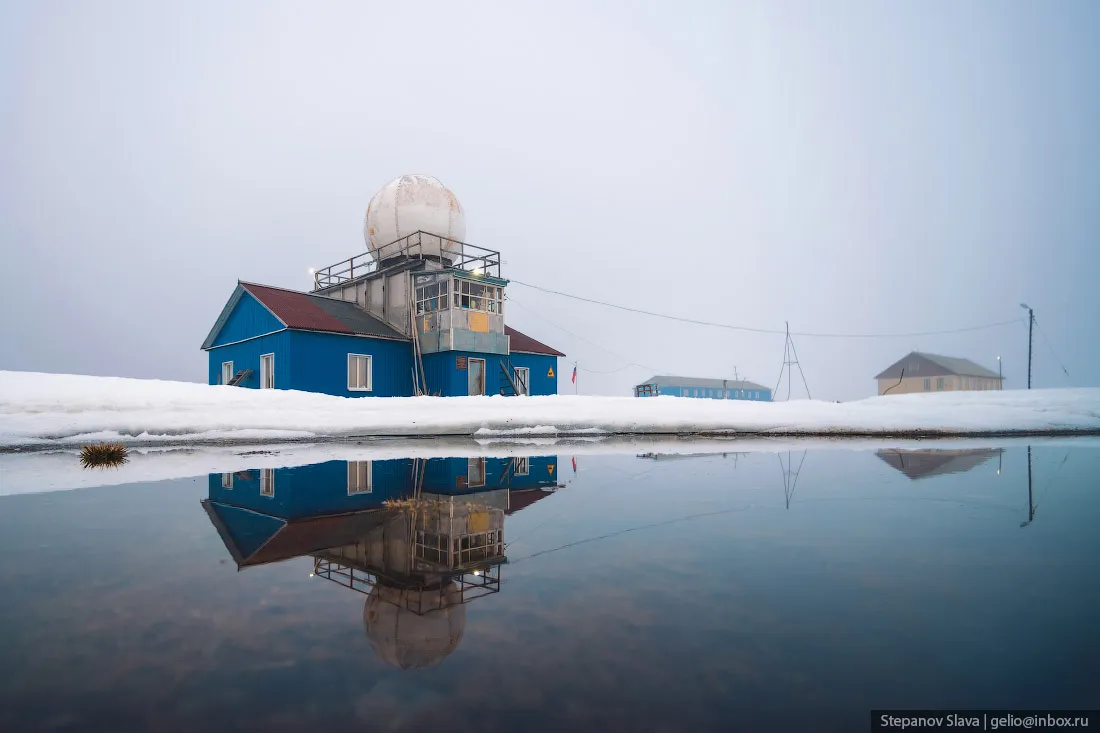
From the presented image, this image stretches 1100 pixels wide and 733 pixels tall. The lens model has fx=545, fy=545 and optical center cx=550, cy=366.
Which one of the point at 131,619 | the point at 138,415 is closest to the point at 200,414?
the point at 138,415

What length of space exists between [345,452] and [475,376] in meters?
17.7

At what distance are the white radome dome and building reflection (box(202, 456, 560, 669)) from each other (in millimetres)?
23183

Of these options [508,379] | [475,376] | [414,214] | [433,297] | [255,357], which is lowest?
[508,379]

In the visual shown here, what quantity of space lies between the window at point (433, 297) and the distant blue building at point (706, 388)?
57.1m

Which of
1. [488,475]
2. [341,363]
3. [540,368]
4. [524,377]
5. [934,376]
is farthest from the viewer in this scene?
[934,376]

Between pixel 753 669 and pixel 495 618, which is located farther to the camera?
pixel 495 618

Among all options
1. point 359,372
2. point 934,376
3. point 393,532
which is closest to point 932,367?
point 934,376

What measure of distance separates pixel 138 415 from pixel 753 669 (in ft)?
47.8

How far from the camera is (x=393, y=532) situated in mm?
3844

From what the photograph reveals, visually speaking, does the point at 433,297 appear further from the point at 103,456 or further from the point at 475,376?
the point at 103,456

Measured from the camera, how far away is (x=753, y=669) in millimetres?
1873

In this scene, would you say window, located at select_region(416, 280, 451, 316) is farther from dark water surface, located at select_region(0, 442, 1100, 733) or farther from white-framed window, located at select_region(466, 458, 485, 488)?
dark water surface, located at select_region(0, 442, 1100, 733)

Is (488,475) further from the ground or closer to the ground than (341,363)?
closer to the ground

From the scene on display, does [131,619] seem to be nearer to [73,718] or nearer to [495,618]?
[73,718]
